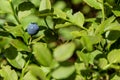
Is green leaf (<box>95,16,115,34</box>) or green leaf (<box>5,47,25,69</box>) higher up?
green leaf (<box>95,16,115,34</box>)

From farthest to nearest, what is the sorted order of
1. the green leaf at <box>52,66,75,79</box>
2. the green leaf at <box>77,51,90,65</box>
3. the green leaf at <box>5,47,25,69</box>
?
the green leaf at <box>5,47,25,69</box> < the green leaf at <box>77,51,90,65</box> < the green leaf at <box>52,66,75,79</box>

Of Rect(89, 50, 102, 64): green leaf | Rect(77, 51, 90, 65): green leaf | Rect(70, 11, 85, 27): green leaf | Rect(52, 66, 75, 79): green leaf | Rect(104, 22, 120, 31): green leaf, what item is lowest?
Rect(89, 50, 102, 64): green leaf

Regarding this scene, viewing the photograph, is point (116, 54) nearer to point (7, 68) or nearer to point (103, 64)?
point (103, 64)

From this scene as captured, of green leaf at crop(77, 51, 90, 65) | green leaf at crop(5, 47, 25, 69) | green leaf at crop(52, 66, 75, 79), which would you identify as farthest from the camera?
green leaf at crop(5, 47, 25, 69)

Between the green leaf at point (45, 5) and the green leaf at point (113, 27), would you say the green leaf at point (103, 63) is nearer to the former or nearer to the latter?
the green leaf at point (113, 27)

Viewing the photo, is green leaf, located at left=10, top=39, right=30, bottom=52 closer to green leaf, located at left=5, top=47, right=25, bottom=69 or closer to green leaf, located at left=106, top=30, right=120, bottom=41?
green leaf, located at left=5, top=47, right=25, bottom=69

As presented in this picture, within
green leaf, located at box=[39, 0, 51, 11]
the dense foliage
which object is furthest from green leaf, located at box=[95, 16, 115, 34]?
green leaf, located at box=[39, 0, 51, 11]

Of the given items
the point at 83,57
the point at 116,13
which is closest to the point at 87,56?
the point at 83,57

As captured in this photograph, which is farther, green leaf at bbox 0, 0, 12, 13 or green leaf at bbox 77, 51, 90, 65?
green leaf at bbox 0, 0, 12, 13
